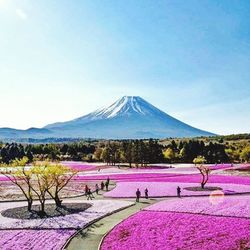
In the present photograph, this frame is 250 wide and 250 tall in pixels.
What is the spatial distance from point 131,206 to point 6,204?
17359 millimetres

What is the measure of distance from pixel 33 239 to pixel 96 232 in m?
5.80

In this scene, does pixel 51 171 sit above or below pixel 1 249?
above

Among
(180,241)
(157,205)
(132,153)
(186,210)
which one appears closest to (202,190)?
(157,205)

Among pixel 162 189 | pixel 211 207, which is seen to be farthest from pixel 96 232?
pixel 162 189

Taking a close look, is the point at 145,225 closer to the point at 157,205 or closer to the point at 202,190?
the point at 157,205

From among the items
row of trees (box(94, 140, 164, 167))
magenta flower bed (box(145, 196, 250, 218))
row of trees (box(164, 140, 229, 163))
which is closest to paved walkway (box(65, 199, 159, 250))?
magenta flower bed (box(145, 196, 250, 218))

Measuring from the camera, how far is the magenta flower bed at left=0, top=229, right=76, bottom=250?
117 ft

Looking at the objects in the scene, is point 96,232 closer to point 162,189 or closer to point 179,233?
point 179,233

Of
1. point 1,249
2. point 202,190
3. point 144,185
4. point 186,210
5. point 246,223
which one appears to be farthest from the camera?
point 144,185

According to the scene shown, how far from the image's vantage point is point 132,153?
454 ft

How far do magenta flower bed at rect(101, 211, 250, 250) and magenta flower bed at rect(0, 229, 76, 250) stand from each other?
4049mm

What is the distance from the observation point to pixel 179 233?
124ft

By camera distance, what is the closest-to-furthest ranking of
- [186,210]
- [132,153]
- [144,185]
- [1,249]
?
[1,249], [186,210], [144,185], [132,153]

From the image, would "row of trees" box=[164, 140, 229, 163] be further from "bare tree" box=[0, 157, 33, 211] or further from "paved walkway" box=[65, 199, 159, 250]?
"paved walkway" box=[65, 199, 159, 250]
